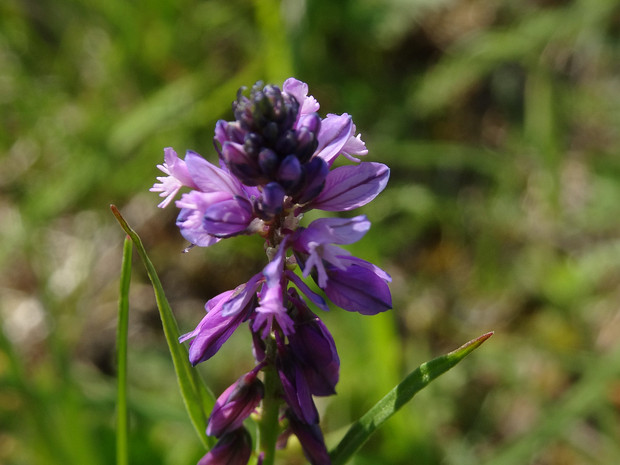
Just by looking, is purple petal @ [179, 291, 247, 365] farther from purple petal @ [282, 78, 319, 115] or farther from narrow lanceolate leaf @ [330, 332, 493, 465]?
purple petal @ [282, 78, 319, 115]

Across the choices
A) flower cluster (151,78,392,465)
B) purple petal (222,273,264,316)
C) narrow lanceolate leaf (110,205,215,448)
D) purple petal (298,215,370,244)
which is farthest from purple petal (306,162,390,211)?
narrow lanceolate leaf (110,205,215,448)

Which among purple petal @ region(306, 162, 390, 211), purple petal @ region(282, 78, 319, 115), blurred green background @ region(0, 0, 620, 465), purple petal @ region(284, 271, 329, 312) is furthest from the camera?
blurred green background @ region(0, 0, 620, 465)

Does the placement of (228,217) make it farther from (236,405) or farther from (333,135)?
(236,405)

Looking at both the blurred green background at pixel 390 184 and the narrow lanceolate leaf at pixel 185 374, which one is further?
the blurred green background at pixel 390 184

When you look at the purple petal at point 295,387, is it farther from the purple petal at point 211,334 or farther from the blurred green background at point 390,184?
the blurred green background at point 390,184

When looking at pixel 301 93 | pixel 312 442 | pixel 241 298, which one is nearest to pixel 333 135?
pixel 301 93

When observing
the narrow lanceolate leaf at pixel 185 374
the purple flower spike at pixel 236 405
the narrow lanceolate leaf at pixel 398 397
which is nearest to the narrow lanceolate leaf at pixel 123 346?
the narrow lanceolate leaf at pixel 185 374
